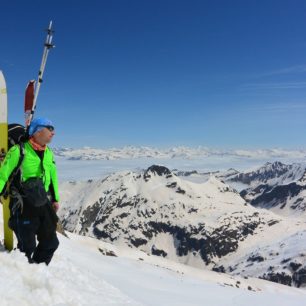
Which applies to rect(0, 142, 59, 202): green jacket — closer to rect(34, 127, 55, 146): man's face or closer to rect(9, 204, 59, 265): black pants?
rect(34, 127, 55, 146): man's face

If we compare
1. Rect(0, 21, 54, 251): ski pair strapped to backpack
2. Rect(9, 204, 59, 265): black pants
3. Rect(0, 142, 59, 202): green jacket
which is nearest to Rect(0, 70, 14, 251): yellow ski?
Rect(0, 21, 54, 251): ski pair strapped to backpack

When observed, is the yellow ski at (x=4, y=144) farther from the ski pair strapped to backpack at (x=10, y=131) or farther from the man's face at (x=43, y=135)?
the man's face at (x=43, y=135)

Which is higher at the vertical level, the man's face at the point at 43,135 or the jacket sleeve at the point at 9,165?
the man's face at the point at 43,135

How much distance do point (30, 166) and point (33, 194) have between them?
55 cm

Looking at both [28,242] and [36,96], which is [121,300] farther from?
[36,96]

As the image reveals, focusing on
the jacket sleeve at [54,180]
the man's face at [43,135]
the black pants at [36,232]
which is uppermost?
the man's face at [43,135]

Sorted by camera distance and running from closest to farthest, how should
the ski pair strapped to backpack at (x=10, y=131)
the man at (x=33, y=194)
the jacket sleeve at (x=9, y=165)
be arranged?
the jacket sleeve at (x=9, y=165) → the man at (x=33, y=194) → the ski pair strapped to backpack at (x=10, y=131)

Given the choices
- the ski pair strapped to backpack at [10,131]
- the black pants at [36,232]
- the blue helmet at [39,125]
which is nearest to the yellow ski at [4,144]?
the ski pair strapped to backpack at [10,131]

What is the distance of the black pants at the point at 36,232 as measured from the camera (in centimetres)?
877

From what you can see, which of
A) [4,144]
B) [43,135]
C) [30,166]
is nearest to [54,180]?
[30,166]

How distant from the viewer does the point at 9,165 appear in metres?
8.56

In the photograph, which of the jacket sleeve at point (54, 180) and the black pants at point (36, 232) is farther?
the jacket sleeve at point (54, 180)

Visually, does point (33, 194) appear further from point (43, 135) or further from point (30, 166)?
point (43, 135)

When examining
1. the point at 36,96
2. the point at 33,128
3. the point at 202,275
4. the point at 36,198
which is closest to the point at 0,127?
the point at 33,128
